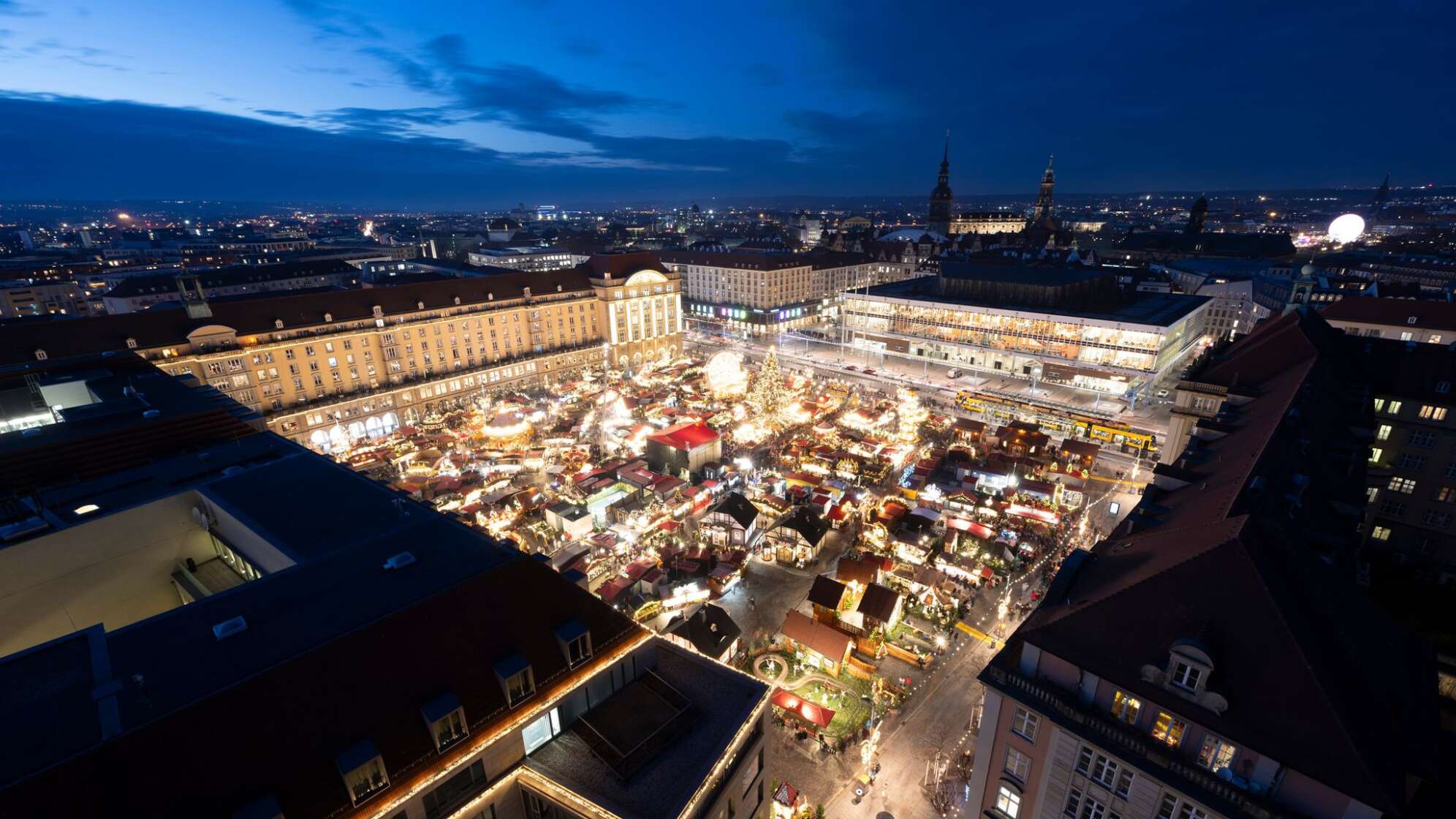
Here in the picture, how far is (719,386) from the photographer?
232ft

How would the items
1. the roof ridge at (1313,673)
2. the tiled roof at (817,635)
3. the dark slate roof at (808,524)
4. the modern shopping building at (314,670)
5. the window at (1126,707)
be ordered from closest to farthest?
the modern shopping building at (314,670), the roof ridge at (1313,673), the window at (1126,707), the tiled roof at (817,635), the dark slate roof at (808,524)

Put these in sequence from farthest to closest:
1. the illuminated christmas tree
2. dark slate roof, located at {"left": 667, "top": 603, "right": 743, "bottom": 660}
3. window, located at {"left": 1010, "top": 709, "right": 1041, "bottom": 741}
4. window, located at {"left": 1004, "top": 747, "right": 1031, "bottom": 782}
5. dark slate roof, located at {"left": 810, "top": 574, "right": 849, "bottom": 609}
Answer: the illuminated christmas tree
dark slate roof, located at {"left": 810, "top": 574, "right": 849, "bottom": 609}
dark slate roof, located at {"left": 667, "top": 603, "right": 743, "bottom": 660}
window, located at {"left": 1004, "top": 747, "right": 1031, "bottom": 782}
window, located at {"left": 1010, "top": 709, "right": 1041, "bottom": 741}

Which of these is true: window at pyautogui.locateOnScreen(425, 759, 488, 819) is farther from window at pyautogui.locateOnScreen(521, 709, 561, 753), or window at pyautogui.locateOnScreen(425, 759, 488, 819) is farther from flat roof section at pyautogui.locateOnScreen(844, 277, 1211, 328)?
flat roof section at pyautogui.locateOnScreen(844, 277, 1211, 328)

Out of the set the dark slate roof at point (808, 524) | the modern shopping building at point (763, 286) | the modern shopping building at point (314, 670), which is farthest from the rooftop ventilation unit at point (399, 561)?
the modern shopping building at point (763, 286)

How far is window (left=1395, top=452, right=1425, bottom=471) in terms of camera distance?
38719mm

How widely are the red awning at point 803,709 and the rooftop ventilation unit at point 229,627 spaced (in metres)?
21.7

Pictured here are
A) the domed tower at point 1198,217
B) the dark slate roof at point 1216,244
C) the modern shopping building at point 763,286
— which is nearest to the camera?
the modern shopping building at point 763,286

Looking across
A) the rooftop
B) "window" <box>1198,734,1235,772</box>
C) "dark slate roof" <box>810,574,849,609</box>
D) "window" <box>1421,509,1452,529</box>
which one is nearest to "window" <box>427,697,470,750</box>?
the rooftop

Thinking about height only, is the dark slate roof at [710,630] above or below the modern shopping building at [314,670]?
below

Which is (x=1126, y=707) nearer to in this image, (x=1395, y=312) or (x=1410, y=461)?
(x=1410, y=461)

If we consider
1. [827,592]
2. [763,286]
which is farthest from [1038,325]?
[827,592]

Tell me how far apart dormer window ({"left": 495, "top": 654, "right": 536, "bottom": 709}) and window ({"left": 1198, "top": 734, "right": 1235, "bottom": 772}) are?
1999cm

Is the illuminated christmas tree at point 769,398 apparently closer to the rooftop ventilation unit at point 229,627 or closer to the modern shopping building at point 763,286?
the rooftop ventilation unit at point 229,627

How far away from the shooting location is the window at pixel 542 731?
17.9 m
